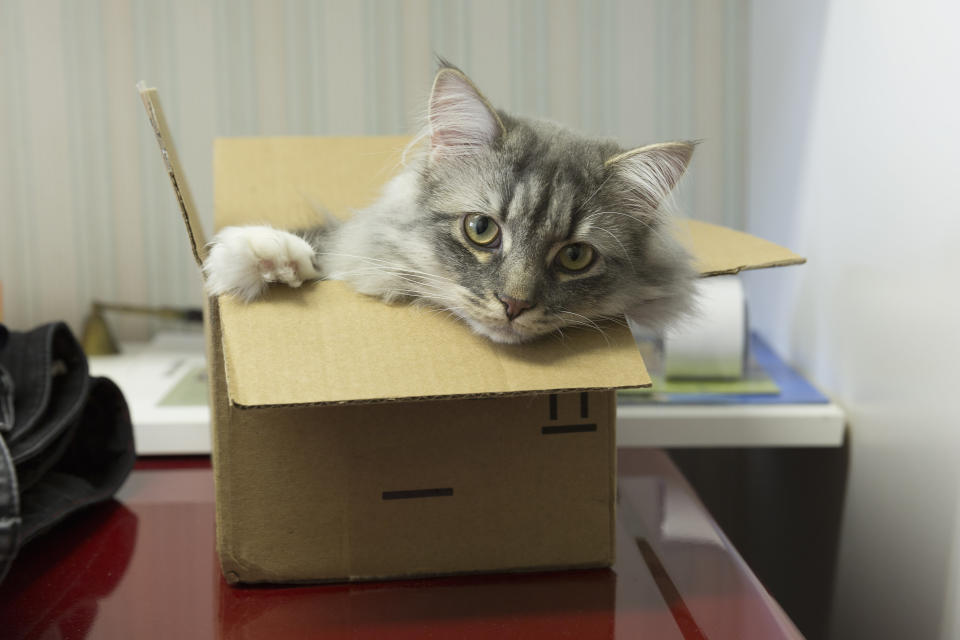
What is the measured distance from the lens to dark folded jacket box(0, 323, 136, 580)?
1134 mm

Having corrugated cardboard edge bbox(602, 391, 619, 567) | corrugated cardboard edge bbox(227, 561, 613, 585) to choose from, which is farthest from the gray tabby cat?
corrugated cardboard edge bbox(227, 561, 613, 585)

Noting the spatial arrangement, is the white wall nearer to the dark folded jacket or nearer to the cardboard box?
the cardboard box

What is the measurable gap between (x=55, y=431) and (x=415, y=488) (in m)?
0.56

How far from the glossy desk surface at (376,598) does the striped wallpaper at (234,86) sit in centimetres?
99

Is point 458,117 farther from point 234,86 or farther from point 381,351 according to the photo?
point 234,86

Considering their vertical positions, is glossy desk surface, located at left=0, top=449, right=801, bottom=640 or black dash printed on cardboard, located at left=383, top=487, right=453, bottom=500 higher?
black dash printed on cardboard, located at left=383, top=487, right=453, bottom=500

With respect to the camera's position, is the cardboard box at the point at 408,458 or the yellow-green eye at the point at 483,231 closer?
the cardboard box at the point at 408,458

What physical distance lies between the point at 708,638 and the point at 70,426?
3.13ft

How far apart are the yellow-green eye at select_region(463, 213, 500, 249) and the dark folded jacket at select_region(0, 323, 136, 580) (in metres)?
0.64

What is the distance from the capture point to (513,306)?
37.3 inches

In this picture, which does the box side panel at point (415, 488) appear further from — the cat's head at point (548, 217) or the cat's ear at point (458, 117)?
the cat's ear at point (458, 117)

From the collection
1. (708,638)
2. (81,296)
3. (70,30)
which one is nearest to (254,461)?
(708,638)

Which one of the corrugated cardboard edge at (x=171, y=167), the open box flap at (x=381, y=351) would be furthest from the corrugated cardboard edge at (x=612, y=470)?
the corrugated cardboard edge at (x=171, y=167)

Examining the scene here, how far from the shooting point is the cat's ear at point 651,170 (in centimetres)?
100
